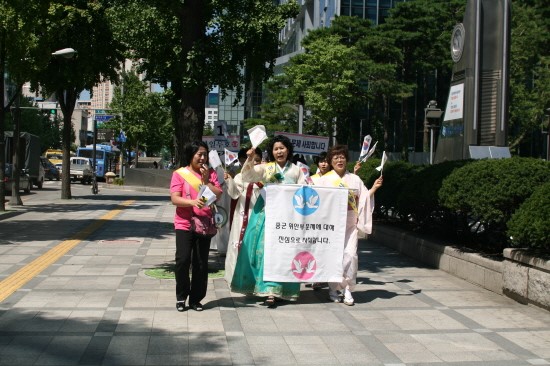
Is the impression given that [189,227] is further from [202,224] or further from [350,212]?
[350,212]

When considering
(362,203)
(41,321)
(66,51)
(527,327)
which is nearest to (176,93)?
(362,203)

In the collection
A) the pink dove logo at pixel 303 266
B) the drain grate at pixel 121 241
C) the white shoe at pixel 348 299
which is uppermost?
the pink dove logo at pixel 303 266

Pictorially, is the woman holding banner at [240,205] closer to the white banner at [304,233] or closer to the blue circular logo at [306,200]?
the white banner at [304,233]

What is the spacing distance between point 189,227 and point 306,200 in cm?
136

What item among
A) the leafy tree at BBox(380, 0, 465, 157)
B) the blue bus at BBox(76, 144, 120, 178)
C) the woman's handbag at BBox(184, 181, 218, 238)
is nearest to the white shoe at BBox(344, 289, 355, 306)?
the woman's handbag at BBox(184, 181, 218, 238)

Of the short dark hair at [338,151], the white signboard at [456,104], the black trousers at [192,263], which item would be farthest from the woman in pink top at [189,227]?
the white signboard at [456,104]

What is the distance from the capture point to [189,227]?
763cm

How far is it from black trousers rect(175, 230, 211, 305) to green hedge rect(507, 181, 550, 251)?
A: 3269 mm

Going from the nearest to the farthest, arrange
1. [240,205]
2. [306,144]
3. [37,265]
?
1. [240,205]
2. [37,265]
3. [306,144]

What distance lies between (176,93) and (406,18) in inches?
1379

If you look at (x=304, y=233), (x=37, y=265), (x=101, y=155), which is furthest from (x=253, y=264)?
(x=101, y=155)

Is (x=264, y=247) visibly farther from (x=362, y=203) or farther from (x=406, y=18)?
(x=406, y=18)

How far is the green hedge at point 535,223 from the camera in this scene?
771 centimetres

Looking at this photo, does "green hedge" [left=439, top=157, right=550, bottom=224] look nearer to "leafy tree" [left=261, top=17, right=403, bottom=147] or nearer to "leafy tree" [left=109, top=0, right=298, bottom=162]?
"leafy tree" [left=109, top=0, right=298, bottom=162]
